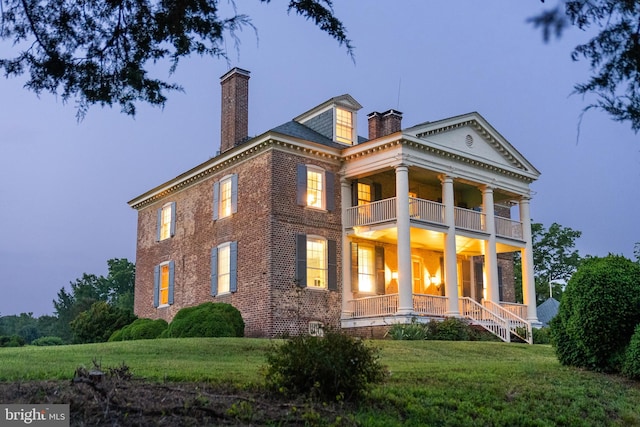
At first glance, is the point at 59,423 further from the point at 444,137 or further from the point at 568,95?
the point at 444,137

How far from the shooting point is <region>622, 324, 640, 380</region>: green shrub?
37.2 feet

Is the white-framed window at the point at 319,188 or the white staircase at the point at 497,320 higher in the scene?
the white-framed window at the point at 319,188

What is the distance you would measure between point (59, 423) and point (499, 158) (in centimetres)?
2172

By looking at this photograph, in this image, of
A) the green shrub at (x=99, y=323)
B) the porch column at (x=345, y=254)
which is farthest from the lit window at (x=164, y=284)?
the porch column at (x=345, y=254)

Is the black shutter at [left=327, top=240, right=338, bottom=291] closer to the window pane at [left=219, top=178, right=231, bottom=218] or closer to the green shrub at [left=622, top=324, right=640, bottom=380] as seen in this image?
the window pane at [left=219, top=178, right=231, bottom=218]

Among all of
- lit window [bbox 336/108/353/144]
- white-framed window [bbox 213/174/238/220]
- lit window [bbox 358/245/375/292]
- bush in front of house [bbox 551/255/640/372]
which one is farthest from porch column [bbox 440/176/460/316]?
bush in front of house [bbox 551/255/640/372]

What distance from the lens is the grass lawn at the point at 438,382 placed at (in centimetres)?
827

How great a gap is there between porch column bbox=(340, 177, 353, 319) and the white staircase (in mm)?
3856

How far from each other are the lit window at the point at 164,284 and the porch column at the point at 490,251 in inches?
478

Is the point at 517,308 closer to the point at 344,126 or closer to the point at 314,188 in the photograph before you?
the point at 314,188

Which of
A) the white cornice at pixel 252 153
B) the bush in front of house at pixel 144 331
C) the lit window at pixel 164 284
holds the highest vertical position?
the white cornice at pixel 252 153

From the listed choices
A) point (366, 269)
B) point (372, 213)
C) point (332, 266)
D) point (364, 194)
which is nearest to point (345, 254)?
point (332, 266)

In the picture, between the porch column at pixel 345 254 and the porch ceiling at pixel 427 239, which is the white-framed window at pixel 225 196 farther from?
the porch ceiling at pixel 427 239

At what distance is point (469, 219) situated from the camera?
2406cm
